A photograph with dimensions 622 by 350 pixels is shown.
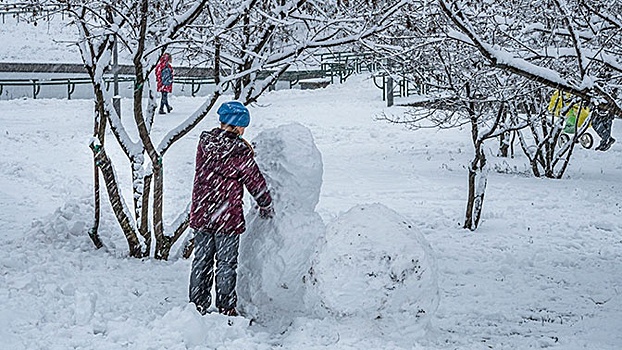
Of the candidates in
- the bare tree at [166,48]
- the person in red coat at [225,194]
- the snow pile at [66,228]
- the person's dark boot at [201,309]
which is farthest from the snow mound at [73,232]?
the person in red coat at [225,194]

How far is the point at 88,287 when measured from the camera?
21.2ft

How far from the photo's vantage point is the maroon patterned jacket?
18.5 feet

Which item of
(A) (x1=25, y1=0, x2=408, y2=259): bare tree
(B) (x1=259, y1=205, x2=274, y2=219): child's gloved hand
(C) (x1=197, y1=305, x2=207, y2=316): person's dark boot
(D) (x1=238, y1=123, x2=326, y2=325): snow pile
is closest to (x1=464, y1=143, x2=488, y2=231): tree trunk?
(A) (x1=25, y1=0, x2=408, y2=259): bare tree

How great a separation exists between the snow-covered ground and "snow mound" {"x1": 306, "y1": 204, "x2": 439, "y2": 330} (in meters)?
0.06

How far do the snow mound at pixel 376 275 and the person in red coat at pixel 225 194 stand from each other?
0.70 meters

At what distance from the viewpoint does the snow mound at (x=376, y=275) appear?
199 inches

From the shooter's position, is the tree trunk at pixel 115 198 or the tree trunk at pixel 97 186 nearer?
the tree trunk at pixel 115 198

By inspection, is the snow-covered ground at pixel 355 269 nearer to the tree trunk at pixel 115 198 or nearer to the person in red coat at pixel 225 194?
the tree trunk at pixel 115 198

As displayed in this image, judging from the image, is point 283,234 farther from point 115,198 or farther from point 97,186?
point 97,186

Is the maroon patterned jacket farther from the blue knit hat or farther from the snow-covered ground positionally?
the snow-covered ground

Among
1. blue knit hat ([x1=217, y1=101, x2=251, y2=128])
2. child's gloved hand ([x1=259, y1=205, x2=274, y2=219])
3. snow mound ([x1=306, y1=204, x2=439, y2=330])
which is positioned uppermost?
blue knit hat ([x1=217, y1=101, x2=251, y2=128])

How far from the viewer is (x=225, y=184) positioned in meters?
5.69

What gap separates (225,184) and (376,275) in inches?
51.2

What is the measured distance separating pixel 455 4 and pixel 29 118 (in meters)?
16.3
